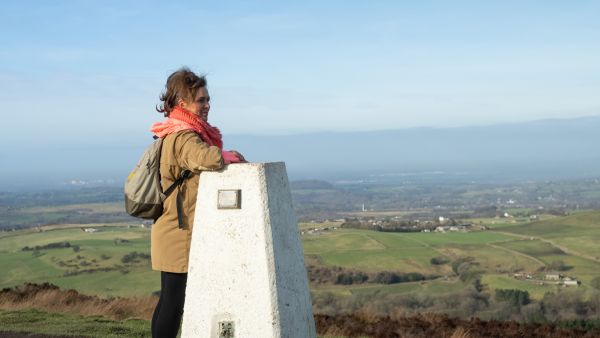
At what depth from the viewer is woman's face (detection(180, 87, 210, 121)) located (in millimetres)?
4723

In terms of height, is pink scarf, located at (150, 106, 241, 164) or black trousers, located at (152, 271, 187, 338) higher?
pink scarf, located at (150, 106, 241, 164)

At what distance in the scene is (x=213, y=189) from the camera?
4633 mm

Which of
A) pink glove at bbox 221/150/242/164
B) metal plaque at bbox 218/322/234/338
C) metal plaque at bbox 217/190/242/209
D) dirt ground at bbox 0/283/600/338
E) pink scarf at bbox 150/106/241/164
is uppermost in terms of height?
pink scarf at bbox 150/106/241/164

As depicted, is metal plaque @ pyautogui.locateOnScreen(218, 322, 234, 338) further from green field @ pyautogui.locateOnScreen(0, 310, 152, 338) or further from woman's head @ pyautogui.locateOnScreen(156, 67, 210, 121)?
green field @ pyautogui.locateOnScreen(0, 310, 152, 338)

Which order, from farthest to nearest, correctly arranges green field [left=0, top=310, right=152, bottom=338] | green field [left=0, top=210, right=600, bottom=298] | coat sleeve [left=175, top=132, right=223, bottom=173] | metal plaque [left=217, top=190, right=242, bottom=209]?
1. green field [left=0, top=210, right=600, bottom=298]
2. green field [left=0, top=310, right=152, bottom=338]
3. metal plaque [left=217, top=190, right=242, bottom=209]
4. coat sleeve [left=175, top=132, right=223, bottom=173]

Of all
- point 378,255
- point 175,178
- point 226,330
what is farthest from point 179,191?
point 378,255

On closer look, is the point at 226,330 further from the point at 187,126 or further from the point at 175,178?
the point at 187,126

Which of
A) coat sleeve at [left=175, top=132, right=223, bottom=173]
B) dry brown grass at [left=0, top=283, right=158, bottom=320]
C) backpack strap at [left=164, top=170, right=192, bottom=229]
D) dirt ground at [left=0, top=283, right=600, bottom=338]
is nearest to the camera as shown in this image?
coat sleeve at [left=175, top=132, right=223, bottom=173]

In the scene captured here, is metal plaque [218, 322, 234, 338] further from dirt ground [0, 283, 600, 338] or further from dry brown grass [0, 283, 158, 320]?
dry brown grass [0, 283, 158, 320]

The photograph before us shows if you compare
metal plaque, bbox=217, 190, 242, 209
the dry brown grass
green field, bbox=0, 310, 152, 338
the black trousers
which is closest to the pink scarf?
metal plaque, bbox=217, 190, 242, 209

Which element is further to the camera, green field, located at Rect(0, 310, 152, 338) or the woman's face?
green field, located at Rect(0, 310, 152, 338)

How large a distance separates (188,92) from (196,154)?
48 cm

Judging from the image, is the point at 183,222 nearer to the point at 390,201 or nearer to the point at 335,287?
the point at 335,287

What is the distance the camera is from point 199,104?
473cm
